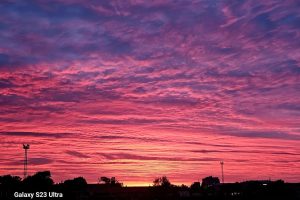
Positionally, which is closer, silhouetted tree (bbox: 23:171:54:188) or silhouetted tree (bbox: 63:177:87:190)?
silhouetted tree (bbox: 23:171:54:188)

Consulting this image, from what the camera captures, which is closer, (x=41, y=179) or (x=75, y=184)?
(x=41, y=179)

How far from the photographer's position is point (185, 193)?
132m

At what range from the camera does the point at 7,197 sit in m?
101

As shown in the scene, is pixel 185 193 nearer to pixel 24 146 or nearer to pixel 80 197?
pixel 80 197

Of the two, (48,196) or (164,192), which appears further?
(164,192)

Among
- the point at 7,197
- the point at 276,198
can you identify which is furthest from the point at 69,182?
the point at 276,198

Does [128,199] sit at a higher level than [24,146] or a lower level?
lower

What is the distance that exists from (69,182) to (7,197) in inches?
2389

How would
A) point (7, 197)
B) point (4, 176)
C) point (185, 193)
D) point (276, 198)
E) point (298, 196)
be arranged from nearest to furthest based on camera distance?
point (7, 197) → point (276, 198) → point (298, 196) → point (185, 193) → point (4, 176)

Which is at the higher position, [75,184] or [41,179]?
[41,179]

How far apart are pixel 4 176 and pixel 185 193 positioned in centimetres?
6428

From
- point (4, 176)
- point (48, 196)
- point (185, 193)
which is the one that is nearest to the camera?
point (48, 196)

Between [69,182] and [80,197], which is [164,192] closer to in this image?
[80,197]

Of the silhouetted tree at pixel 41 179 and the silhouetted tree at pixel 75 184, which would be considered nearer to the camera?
the silhouetted tree at pixel 41 179
